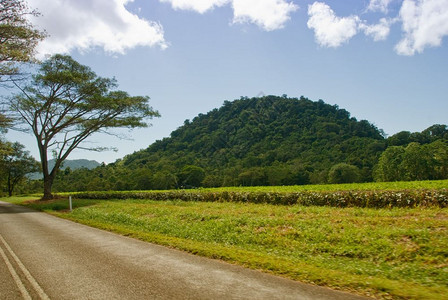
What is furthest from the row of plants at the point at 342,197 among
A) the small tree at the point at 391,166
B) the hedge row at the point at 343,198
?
the small tree at the point at 391,166

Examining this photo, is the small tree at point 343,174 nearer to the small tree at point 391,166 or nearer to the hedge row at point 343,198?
the small tree at point 391,166

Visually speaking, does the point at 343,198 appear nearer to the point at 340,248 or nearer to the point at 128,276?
the point at 340,248

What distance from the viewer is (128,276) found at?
636cm

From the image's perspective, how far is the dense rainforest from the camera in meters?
64.9

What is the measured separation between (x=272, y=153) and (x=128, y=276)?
85949 mm

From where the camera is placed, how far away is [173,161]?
294 ft

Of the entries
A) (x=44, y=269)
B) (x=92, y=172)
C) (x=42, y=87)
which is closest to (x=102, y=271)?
(x=44, y=269)

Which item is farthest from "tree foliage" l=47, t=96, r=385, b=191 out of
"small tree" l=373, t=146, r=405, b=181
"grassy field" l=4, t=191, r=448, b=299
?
"grassy field" l=4, t=191, r=448, b=299

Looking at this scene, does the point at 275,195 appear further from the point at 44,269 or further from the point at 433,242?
the point at 44,269

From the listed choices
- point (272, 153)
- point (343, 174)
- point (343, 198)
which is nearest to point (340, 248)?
point (343, 198)

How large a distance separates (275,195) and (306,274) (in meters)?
16.3

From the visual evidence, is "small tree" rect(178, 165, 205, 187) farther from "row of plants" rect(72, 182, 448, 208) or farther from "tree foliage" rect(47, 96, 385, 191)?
"row of plants" rect(72, 182, 448, 208)

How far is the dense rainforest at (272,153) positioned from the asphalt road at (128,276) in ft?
203

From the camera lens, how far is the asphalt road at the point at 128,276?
5258mm
